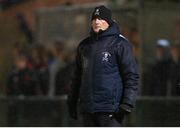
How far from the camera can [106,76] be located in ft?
22.6

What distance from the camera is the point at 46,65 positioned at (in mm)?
12008

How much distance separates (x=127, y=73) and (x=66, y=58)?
525cm

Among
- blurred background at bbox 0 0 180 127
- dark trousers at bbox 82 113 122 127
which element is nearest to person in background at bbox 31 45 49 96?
blurred background at bbox 0 0 180 127

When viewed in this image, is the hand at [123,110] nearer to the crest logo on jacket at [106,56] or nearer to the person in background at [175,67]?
the crest logo on jacket at [106,56]

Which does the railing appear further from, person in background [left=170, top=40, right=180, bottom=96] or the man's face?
the man's face

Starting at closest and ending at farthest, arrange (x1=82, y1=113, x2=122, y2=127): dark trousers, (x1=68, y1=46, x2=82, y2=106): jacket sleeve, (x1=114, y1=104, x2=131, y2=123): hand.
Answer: (x1=114, y1=104, x2=131, y2=123): hand → (x1=82, y1=113, x2=122, y2=127): dark trousers → (x1=68, y1=46, x2=82, y2=106): jacket sleeve

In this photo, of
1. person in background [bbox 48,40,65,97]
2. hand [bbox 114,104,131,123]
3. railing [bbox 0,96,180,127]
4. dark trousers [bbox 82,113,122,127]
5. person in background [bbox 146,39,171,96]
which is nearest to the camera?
hand [bbox 114,104,131,123]

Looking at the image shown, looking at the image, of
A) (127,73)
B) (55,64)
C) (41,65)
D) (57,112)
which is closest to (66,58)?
(55,64)

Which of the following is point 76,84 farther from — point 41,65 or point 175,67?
point 41,65

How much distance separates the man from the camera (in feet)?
22.5

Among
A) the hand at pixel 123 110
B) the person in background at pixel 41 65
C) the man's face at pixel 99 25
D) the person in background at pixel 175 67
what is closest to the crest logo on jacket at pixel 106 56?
the man's face at pixel 99 25

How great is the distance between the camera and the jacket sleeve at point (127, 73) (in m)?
6.81

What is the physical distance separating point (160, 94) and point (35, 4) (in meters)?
4.07

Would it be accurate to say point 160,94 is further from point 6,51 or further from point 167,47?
point 6,51
